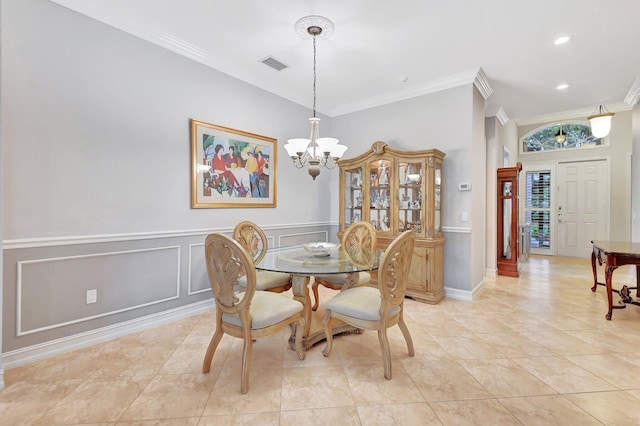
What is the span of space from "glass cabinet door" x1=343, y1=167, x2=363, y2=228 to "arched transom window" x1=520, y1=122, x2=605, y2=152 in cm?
481

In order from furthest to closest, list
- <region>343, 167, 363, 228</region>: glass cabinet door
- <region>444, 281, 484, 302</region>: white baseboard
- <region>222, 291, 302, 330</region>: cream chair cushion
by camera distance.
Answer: <region>343, 167, 363, 228</region>: glass cabinet door, <region>444, 281, 484, 302</region>: white baseboard, <region>222, 291, 302, 330</region>: cream chair cushion

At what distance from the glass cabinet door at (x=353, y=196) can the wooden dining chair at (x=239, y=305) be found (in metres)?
2.40

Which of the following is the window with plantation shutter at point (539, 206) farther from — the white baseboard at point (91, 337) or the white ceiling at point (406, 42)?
the white baseboard at point (91, 337)

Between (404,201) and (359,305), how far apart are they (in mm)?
2067

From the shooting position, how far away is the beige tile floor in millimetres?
1639

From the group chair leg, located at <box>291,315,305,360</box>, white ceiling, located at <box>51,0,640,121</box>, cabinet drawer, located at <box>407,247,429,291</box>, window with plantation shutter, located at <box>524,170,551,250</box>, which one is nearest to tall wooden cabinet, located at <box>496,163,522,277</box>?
white ceiling, located at <box>51,0,640,121</box>

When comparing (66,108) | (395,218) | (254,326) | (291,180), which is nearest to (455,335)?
(395,218)

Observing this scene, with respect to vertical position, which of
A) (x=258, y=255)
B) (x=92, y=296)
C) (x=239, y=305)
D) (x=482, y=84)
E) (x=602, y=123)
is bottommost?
(x=92, y=296)

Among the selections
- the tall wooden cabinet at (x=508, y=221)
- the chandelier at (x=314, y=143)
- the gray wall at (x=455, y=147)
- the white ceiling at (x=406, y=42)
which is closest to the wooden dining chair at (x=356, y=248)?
the chandelier at (x=314, y=143)

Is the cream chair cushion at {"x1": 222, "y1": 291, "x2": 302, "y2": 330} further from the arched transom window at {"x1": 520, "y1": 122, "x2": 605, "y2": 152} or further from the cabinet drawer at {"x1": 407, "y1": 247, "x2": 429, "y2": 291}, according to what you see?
the arched transom window at {"x1": 520, "y1": 122, "x2": 605, "y2": 152}

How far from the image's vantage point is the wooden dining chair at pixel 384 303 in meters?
1.99

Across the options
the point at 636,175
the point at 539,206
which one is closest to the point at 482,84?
the point at 636,175

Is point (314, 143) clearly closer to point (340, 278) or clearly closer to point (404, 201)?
point (340, 278)

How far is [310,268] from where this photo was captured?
7.25 feet
